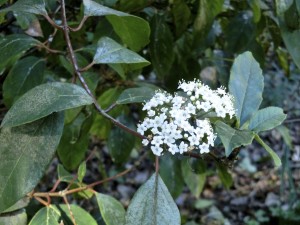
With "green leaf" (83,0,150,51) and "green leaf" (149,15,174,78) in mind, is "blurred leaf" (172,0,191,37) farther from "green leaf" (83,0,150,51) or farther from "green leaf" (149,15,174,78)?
"green leaf" (83,0,150,51)

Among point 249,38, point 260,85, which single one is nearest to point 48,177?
point 249,38

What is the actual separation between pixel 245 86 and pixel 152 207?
32 centimetres

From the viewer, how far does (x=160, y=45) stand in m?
1.49

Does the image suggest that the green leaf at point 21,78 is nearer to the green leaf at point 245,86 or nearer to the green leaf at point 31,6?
the green leaf at point 31,6

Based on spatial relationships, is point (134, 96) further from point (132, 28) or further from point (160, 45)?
point (160, 45)

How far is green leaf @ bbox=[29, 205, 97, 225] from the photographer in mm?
1048

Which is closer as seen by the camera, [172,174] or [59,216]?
[59,216]

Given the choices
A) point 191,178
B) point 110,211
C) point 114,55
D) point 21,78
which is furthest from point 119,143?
point 114,55

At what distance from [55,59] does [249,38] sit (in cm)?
61

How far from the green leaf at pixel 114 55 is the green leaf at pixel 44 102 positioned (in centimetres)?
11

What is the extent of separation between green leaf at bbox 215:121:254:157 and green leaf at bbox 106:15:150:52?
1.01ft

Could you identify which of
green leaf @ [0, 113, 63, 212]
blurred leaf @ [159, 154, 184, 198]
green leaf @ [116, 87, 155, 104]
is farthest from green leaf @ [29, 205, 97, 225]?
blurred leaf @ [159, 154, 184, 198]

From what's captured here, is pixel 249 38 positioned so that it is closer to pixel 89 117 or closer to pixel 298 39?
pixel 298 39

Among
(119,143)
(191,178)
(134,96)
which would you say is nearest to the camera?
(134,96)
